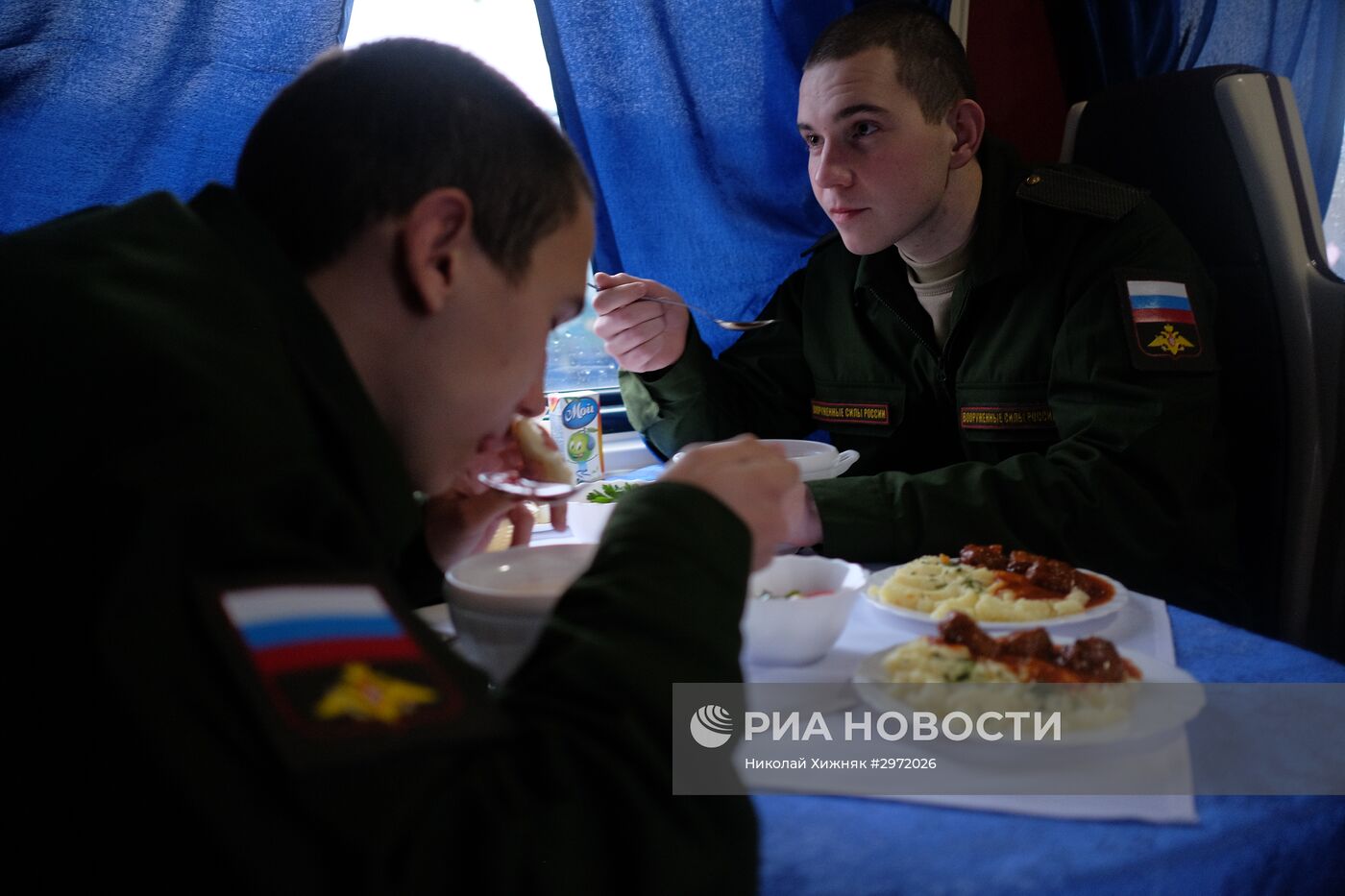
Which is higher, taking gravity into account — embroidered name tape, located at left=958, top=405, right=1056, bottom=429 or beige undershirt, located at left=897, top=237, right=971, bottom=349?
beige undershirt, located at left=897, top=237, right=971, bottom=349

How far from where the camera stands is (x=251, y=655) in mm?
443

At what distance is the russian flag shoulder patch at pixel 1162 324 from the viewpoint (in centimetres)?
146

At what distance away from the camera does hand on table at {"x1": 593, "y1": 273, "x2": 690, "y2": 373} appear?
5.52 feet

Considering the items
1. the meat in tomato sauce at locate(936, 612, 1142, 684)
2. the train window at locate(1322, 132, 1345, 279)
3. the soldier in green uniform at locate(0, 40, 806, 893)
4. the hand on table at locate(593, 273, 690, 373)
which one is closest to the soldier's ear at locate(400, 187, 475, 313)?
the soldier in green uniform at locate(0, 40, 806, 893)

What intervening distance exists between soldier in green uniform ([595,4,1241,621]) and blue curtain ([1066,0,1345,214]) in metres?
0.70

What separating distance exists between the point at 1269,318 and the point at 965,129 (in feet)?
1.90

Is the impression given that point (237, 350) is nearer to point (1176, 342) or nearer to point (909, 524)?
point (909, 524)

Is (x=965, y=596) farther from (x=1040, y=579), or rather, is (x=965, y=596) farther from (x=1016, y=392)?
(x=1016, y=392)

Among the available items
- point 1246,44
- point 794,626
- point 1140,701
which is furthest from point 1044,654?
point 1246,44

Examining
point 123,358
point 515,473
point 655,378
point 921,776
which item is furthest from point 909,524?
point 123,358

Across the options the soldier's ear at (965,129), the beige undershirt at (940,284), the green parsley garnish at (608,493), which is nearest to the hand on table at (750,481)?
the green parsley garnish at (608,493)

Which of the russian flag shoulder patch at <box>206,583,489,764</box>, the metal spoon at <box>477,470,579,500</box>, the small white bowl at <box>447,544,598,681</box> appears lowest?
the metal spoon at <box>477,470,579,500</box>

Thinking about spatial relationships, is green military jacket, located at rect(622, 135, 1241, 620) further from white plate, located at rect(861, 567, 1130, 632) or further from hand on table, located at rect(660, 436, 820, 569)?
hand on table, located at rect(660, 436, 820, 569)

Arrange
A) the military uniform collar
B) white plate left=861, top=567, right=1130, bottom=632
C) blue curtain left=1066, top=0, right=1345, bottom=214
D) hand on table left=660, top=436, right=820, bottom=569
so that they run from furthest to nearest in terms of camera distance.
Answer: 1. blue curtain left=1066, top=0, right=1345, bottom=214
2. white plate left=861, top=567, right=1130, bottom=632
3. hand on table left=660, top=436, right=820, bottom=569
4. the military uniform collar
